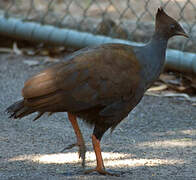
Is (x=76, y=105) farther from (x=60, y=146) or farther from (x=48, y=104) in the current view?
(x=60, y=146)

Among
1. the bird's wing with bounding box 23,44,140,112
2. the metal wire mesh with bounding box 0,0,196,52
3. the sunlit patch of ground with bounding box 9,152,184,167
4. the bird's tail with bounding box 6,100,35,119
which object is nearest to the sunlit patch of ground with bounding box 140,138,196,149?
the sunlit patch of ground with bounding box 9,152,184,167

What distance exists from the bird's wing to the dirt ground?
53 cm

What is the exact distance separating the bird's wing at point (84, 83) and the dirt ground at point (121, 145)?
1.73ft

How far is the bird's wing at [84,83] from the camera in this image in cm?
400

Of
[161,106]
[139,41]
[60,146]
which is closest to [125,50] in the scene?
[60,146]

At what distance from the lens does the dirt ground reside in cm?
416

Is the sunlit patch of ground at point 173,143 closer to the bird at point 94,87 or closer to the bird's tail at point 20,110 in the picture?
the bird at point 94,87

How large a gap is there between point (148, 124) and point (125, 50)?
1.44 meters

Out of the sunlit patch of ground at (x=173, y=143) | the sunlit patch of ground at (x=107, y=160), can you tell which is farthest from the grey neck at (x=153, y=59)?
the sunlit patch of ground at (x=173, y=143)

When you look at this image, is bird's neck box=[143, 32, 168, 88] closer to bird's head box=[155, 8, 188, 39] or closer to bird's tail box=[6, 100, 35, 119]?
bird's head box=[155, 8, 188, 39]

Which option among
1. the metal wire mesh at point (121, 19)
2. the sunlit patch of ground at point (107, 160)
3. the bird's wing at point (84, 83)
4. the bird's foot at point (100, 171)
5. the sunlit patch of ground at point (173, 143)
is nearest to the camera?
the bird's wing at point (84, 83)

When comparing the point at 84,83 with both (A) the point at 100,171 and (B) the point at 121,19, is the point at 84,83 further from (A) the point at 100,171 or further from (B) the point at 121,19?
(B) the point at 121,19

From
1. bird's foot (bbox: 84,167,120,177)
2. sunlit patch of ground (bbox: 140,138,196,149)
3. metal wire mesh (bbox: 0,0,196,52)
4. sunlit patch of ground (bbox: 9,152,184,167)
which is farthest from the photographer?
metal wire mesh (bbox: 0,0,196,52)

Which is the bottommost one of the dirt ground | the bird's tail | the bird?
the dirt ground
